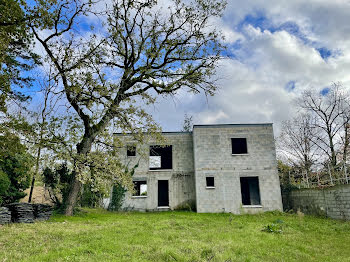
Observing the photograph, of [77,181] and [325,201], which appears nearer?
[77,181]

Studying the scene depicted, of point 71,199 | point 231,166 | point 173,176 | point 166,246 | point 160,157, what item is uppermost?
point 160,157

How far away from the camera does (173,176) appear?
62.9 feet

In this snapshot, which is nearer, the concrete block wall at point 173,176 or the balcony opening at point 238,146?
the concrete block wall at point 173,176

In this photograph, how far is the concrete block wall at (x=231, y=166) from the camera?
56.6 ft

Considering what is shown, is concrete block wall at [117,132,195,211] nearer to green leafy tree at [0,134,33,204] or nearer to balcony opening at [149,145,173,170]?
balcony opening at [149,145,173,170]

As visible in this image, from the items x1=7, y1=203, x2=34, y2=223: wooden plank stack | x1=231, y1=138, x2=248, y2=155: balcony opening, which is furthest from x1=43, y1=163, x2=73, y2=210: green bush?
x1=231, y1=138, x2=248, y2=155: balcony opening

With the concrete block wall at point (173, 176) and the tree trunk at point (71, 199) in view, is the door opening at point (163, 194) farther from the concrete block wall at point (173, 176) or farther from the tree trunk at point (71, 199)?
the tree trunk at point (71, 199)

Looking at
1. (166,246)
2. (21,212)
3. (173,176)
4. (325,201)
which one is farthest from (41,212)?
(325,201)

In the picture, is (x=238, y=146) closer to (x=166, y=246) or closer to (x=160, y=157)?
(x=160, y=157)

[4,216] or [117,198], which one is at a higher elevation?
[117,198]

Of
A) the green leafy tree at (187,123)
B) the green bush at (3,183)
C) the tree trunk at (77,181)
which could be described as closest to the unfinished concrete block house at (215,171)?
the tree trunk at (77,181)

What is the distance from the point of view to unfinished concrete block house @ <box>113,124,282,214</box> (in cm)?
1738

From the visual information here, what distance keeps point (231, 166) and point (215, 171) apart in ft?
4.24

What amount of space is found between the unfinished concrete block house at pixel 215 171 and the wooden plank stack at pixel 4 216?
8.09m
